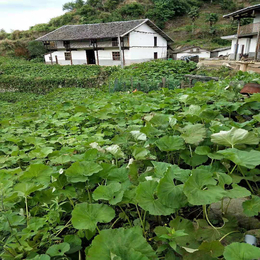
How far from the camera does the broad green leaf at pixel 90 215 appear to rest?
102cm

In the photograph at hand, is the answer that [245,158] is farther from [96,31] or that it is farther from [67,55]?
[67,55]

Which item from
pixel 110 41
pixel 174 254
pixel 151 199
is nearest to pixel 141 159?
pixel 151 199

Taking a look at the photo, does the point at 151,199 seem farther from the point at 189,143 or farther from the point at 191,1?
the point at 191,1

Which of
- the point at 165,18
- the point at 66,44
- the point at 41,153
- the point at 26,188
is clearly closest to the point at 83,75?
the point at 66,44

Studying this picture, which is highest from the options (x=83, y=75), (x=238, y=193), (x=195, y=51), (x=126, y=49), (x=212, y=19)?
(x=212, y=19)

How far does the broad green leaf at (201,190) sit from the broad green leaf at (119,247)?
284mm

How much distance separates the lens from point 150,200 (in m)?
1.07

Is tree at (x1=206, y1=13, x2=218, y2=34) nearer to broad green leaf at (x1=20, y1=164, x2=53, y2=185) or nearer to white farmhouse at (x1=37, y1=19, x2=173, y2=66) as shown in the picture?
white farmhouse at (x1=37, y1=19, x2=173, y2=66)

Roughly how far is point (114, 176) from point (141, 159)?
1.00 feet

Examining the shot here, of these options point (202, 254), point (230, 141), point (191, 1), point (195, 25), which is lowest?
point (202, 254)

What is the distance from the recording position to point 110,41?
25.5 meters

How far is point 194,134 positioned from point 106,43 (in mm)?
26346

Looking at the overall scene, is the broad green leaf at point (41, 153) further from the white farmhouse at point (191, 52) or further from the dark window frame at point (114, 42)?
the white farmhouse at point (191, 52)

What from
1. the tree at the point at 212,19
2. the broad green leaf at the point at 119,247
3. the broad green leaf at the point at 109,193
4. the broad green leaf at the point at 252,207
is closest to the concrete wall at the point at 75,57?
the tree at the point at 212,19
